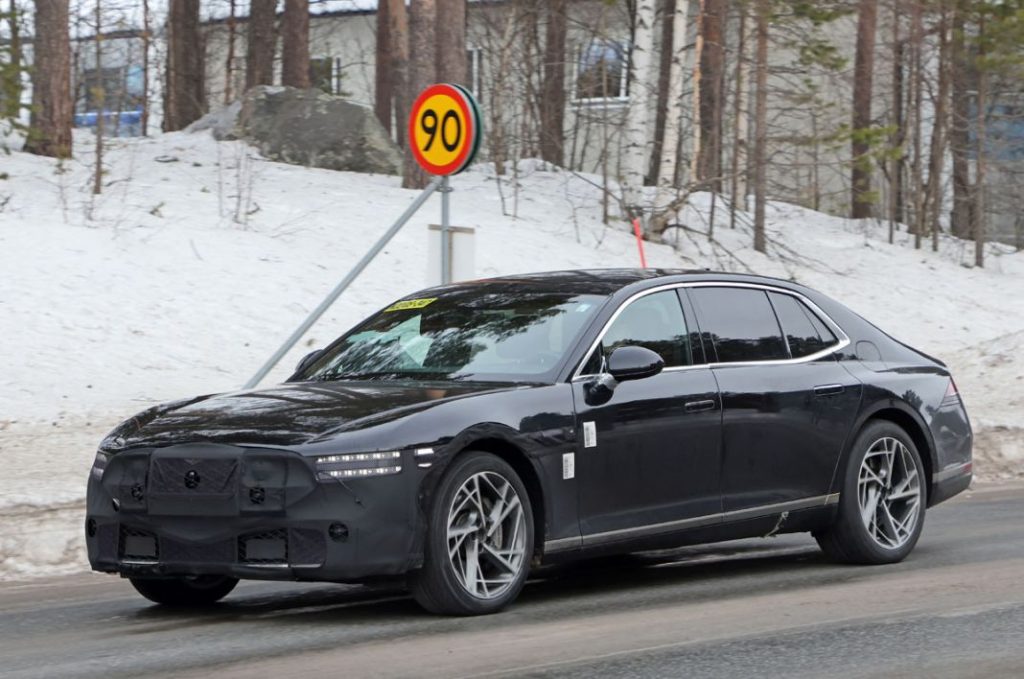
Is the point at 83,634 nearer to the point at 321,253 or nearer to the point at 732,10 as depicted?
the point at 321,253

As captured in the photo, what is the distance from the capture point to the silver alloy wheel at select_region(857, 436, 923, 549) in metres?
8.98

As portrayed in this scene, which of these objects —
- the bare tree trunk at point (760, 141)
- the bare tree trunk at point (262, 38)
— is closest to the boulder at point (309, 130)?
the bare tree trunk at point (262, 38)

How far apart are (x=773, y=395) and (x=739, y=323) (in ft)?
1.43

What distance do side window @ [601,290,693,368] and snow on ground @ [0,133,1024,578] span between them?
3846 mm

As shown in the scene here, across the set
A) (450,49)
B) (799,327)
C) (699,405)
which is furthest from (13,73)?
(699,405)

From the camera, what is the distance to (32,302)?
16.3 meters

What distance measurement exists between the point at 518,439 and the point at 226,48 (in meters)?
42.7

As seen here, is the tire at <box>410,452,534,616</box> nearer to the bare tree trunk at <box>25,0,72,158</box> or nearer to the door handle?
the door handle

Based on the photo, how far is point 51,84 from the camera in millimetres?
22297

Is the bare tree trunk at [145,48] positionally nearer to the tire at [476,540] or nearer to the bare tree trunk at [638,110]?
the bare tree trunk at [638,110]

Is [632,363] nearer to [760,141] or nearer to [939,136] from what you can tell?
[760,141]

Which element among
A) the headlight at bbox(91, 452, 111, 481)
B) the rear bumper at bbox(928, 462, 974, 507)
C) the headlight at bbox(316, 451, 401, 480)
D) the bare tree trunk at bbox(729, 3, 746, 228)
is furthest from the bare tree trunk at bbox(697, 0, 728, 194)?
the headlight at bbox(316, 451, 401, 480)

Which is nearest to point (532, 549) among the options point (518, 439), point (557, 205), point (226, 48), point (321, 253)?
point (518, 439)

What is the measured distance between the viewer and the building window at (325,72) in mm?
43031
